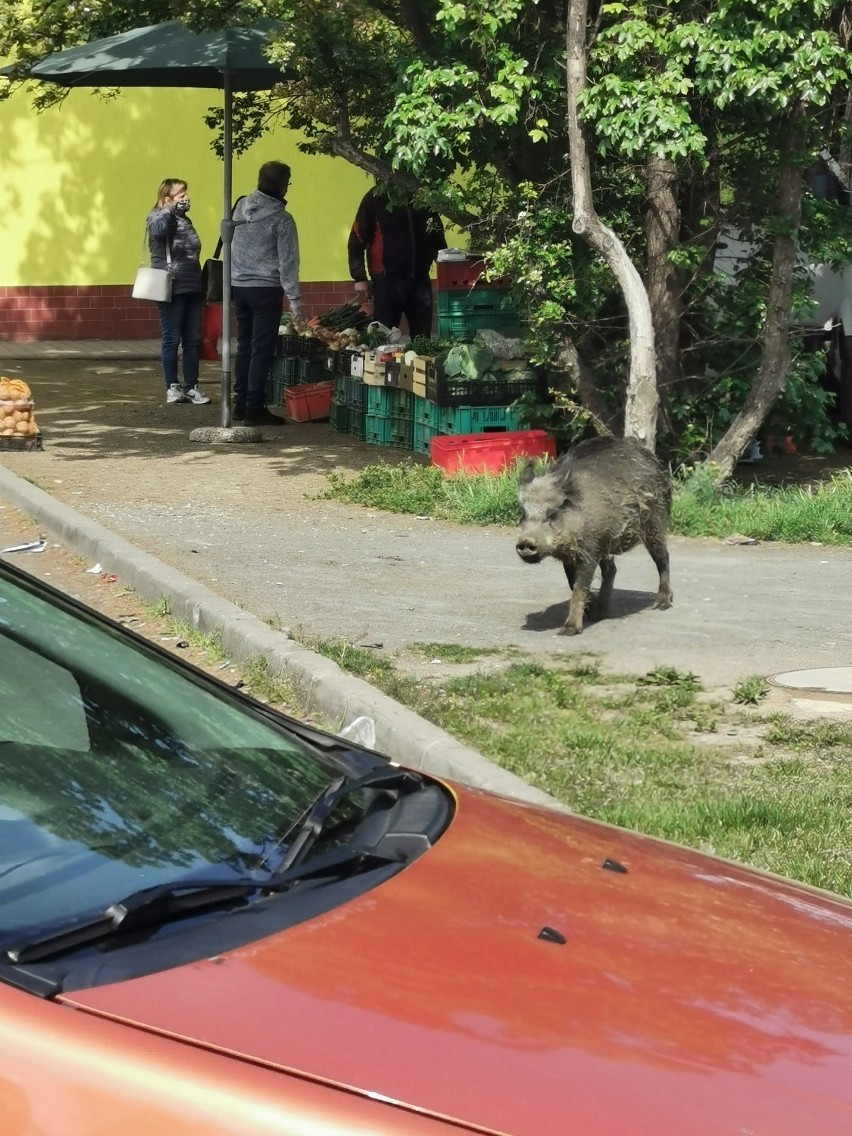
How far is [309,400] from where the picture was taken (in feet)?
51.2

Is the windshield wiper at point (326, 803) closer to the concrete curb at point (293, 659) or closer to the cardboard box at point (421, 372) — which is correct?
the concrete curb at point (293, 659)

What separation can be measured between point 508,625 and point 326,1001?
617 centimetres

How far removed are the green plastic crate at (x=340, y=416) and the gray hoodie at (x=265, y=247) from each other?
933 millimetres

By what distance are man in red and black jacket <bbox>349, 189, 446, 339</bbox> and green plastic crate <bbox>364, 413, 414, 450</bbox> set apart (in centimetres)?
204

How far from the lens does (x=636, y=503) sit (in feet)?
27.1

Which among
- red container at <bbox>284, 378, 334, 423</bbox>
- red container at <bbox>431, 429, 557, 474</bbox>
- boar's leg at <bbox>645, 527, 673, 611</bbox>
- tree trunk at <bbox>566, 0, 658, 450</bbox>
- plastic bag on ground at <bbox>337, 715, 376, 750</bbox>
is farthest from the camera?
red container at <bbox>284, 378, 334, 423</bbox>

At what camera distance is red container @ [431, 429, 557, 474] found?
39.6 ft

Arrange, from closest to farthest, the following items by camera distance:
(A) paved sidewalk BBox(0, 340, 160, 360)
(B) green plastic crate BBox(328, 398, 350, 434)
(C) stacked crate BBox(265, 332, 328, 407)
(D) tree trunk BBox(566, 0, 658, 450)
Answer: (D) tree trunk BBox(566, 0, 658, 450) < (B) green plastic crate BBox(328, 398, 350, 434) < (C) stacked crate BBox(265, 332, 328, 407) < (A) paved sidewalk BBox(0, 340, 160, 360)

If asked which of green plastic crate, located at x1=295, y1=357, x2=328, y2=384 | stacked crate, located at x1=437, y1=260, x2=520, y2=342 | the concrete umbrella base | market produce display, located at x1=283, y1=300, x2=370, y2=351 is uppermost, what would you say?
stacked crate, located at x1=437, y1=260, x2=520, y2=342

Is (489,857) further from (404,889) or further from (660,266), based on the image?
(660,266)

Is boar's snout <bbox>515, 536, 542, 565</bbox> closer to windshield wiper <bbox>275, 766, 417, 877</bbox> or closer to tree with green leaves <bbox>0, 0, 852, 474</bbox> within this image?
tree with green leaves <bbox>0, 0, 852, 474</bbox>

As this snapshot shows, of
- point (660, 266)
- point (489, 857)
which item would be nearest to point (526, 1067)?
point (489, 857)

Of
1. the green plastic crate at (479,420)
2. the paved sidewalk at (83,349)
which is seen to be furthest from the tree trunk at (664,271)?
the paved sidewalk at (83,349)

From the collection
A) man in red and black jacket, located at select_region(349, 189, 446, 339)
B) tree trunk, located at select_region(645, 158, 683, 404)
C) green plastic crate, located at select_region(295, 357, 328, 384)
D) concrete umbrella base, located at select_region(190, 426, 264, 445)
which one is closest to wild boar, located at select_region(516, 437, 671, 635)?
tree trunk, located at select_region(645, 158, 683, 404)
